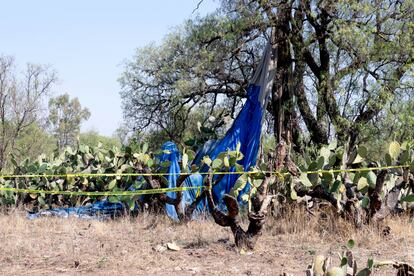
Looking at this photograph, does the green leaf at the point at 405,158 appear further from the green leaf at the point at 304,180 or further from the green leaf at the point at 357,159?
the green leaf at the point at 304,180

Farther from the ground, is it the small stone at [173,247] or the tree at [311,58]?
the tree at [311,58]

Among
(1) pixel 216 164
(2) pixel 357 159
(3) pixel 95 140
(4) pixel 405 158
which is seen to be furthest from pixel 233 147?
(3) pixel 95 140

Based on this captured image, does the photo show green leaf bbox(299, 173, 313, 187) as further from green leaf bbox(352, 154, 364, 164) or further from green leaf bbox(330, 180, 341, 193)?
green leaf bbox(352, 154, 364, 164)

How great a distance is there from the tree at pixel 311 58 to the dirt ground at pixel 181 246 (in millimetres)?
2589

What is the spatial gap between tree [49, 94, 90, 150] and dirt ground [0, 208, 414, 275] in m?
26.8

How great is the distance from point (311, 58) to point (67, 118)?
29649 mm

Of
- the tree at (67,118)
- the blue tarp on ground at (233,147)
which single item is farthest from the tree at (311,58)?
the tree at (67,118)

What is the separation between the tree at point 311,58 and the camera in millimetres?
10562

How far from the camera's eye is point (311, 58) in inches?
487

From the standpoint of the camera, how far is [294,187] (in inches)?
300

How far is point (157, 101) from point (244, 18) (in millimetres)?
4991

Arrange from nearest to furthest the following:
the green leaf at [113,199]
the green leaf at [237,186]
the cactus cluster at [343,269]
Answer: the cactus cluster at [343,269], the green leaf at [237,186], the green leaf at [113,199]

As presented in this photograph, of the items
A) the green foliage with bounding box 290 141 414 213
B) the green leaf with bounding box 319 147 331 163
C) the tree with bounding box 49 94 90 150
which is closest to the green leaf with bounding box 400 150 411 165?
the green foliage with bounding box 290 141 414 213

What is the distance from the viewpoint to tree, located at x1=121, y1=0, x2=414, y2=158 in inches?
416
